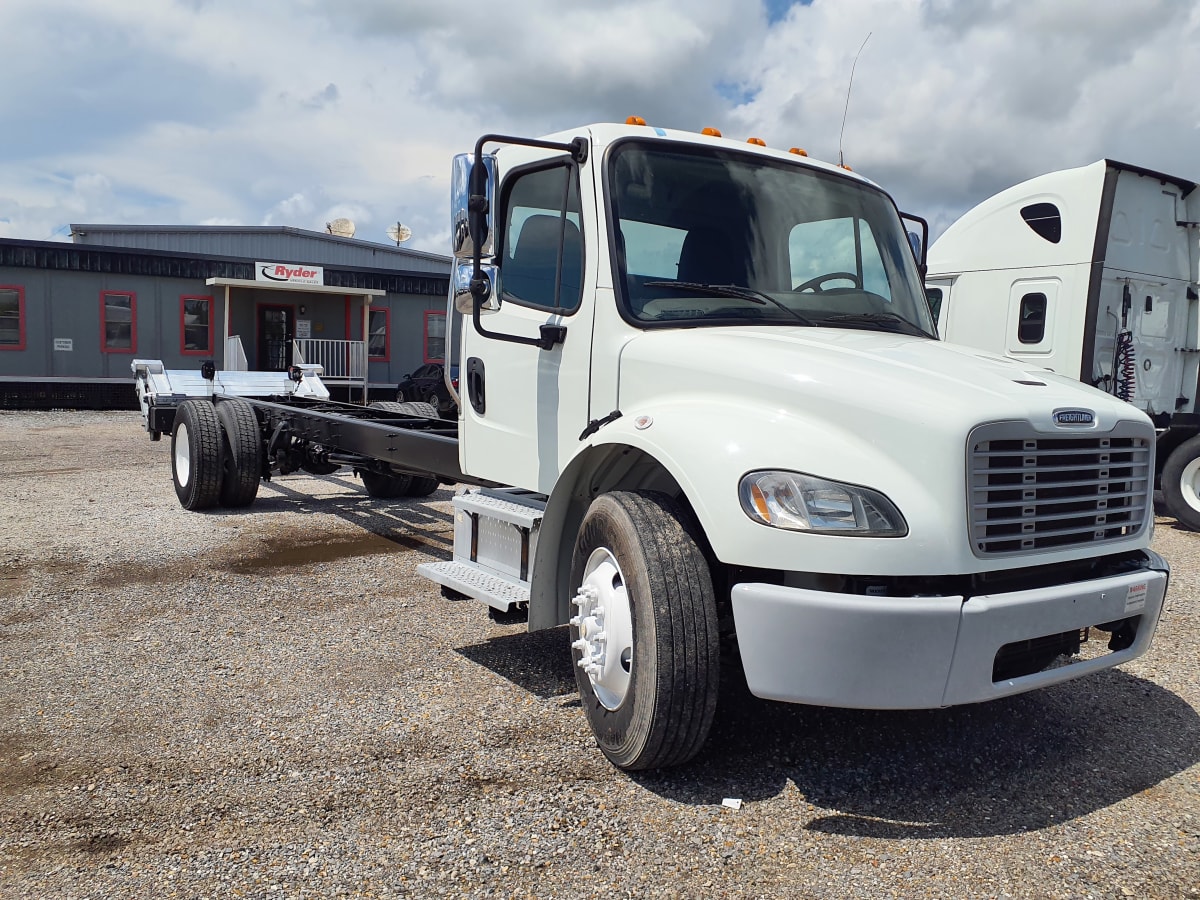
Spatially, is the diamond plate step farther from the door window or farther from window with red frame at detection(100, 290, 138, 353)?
window with red frame at detection(100, 290, 138, 353)

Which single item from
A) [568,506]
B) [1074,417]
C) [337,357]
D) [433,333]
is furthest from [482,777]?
[433,333]

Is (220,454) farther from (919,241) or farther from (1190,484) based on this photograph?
(1190,484)

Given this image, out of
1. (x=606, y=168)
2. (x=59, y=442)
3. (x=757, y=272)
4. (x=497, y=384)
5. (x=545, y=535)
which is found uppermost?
(x=606, y=168)

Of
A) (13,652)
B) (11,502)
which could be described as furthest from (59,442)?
(13,652)

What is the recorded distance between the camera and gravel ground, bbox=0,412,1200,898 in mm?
2703

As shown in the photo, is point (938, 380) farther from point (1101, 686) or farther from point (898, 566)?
point (1101, 686)

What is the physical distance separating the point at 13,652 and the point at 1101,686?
5259 mm

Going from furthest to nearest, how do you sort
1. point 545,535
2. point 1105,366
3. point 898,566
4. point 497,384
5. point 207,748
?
point 1105,366 → point 497,384 → point 545,535 → point 207,748 → point 898,566

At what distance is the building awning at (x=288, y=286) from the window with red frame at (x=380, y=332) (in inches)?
43.1

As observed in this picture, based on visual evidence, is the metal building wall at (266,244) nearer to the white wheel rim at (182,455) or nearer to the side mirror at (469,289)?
the white wheel rim at (182,455)

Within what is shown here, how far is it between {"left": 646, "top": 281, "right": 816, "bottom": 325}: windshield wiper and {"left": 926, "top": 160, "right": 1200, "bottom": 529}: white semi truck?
7.15 metres

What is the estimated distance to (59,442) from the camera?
47.4 feet

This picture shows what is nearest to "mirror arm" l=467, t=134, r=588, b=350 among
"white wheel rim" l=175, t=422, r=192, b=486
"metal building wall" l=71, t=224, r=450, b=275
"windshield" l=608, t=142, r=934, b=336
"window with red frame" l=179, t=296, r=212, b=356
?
"windshield" l=608, t=142, r=934, b=336

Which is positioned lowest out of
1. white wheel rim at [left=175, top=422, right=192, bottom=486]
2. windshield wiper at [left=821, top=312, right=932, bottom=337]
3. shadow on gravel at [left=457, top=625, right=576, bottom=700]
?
shadow on gravel at [left=457, top=625, right=576, bottom=700]
